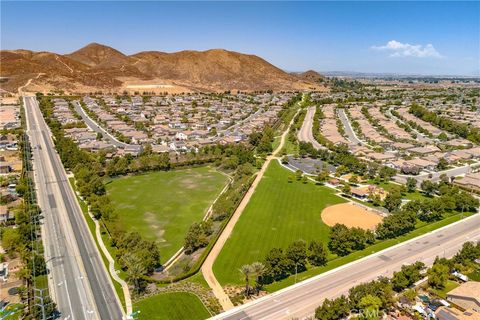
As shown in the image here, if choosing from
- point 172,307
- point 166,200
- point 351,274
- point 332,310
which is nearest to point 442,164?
point 351,274

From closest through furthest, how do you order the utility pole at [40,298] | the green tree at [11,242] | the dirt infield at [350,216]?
the utility pole at [40,298], the green tree at [11,242], the dirt infield at [350,216]

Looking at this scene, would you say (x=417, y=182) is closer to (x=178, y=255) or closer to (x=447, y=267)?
(x=447, y=267)

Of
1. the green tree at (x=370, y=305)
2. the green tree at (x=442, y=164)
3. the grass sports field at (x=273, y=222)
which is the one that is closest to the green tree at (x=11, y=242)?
the grass sports field at (x=273, y=222)

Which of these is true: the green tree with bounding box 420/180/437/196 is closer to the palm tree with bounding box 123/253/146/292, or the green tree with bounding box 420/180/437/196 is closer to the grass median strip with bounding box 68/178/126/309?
the palm tree with bounding box 123/253/146/292

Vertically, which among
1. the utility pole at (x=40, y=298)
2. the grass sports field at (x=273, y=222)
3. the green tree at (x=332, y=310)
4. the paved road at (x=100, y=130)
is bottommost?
the grass sports field at (x=273, y=222)

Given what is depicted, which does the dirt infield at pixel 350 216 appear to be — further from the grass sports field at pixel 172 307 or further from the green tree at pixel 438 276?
the grass sports field at pixel 172 307

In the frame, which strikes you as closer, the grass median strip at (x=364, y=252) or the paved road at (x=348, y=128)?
the grass median strip at (x=364, y=252)

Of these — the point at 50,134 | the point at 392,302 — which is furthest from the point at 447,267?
the point at 50,134
